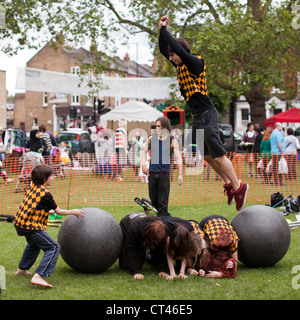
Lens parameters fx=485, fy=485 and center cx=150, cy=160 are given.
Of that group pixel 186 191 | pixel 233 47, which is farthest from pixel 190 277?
pixel 233 47

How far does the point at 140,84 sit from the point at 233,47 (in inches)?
211

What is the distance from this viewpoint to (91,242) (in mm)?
6082

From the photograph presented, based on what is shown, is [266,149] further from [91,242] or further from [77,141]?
[77,141]

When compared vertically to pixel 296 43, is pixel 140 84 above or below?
below

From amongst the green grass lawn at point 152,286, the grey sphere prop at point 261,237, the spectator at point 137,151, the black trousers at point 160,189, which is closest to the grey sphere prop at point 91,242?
the green grass lawn at point 152,286

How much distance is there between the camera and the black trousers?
8.70 metres

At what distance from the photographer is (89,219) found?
6.26m

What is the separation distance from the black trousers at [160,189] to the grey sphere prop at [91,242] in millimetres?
2417

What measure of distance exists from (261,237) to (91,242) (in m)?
2.23

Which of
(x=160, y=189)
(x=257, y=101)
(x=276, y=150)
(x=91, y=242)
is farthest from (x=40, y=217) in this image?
(x=257, y=101)

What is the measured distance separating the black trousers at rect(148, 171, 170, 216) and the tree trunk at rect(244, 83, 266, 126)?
18.2 m

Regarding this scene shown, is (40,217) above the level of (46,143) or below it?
below

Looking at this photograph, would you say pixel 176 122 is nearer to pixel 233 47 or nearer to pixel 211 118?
pixel 233 47

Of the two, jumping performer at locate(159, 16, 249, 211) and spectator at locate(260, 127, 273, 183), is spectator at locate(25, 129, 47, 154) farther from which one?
jumping performer at locate(159, 16, 249, 211)
